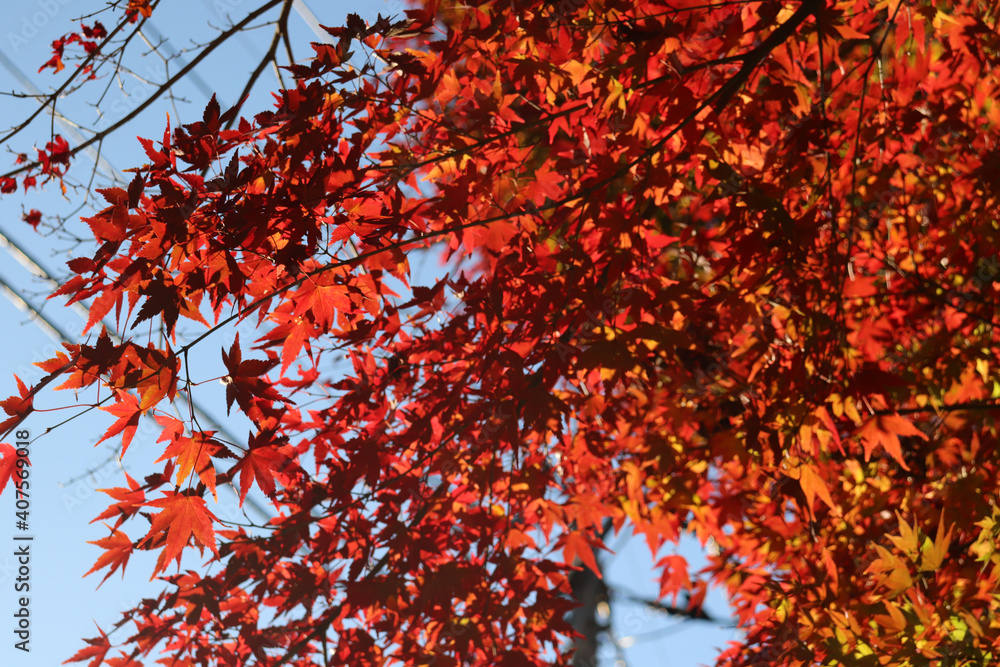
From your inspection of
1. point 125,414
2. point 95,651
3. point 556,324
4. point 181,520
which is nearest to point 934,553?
point 556,324

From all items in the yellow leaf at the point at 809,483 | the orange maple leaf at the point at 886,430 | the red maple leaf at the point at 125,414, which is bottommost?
the red maple leaf at the point at 125,414

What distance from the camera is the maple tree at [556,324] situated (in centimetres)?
167

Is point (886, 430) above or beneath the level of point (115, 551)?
above

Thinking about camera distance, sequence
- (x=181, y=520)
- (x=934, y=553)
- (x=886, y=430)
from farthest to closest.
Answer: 1. (x=886, y=430)
2. (x=934, y=553)
3. (x=181, y=520)

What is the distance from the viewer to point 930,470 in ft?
11.2

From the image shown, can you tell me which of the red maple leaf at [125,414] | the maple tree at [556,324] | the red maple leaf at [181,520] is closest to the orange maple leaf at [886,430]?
the maple tree at [556,324]

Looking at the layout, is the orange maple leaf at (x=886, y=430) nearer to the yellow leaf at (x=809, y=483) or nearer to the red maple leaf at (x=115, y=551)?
the yellow leaf at (x=809, y=483)

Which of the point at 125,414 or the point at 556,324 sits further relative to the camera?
the point at 556,324

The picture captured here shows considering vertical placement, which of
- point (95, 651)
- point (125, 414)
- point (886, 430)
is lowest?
point (95, 651)

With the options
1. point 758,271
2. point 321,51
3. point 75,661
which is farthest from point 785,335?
point 75,661

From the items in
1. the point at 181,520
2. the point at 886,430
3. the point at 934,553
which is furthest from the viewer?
the point at 886,430

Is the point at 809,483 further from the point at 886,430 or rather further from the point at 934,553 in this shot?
the point at 934,553

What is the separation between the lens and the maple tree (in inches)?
65.9

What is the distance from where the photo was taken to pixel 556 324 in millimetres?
2080
